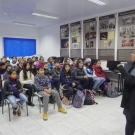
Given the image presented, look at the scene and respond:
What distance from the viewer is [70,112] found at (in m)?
2.98

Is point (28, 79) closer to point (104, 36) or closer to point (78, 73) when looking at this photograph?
point (78, 73)

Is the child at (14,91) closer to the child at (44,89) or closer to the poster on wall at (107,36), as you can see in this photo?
the child at (44,89)

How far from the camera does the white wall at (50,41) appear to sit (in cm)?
767

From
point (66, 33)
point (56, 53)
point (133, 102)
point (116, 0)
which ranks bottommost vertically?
point (133, 102)

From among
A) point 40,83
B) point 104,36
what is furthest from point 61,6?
point 40,83

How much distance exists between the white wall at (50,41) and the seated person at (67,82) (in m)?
4.15

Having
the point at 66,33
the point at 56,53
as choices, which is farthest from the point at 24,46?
the point at 66,33

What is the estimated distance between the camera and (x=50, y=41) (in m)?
8.09

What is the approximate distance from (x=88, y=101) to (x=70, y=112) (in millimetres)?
643

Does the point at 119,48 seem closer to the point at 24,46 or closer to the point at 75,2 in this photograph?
the point at 75,2

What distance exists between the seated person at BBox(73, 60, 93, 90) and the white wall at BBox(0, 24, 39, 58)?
5.21m

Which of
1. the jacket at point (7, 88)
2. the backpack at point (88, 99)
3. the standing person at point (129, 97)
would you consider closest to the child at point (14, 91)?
the jacket at point (7, 88)

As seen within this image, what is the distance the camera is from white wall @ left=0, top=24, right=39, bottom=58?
7.42m

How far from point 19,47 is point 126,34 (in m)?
5.80
